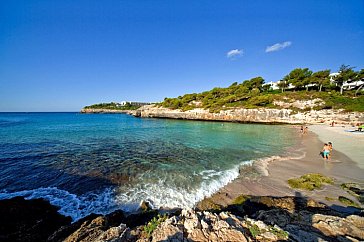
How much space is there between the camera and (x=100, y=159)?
1034 cm

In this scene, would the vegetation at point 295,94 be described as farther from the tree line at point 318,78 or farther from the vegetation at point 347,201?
the vegetation at point 347,201

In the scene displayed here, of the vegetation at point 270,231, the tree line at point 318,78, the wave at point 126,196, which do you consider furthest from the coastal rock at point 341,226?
the tree line at point 318,78

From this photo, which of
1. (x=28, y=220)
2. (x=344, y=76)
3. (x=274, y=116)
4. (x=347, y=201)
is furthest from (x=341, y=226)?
(x=344, y=76)

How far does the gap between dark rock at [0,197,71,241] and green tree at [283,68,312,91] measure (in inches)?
2834

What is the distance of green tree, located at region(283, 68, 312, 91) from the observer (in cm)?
5475

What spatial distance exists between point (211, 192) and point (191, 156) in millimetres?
5067

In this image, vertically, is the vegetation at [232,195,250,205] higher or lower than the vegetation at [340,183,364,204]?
lower

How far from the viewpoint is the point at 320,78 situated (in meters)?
53.2

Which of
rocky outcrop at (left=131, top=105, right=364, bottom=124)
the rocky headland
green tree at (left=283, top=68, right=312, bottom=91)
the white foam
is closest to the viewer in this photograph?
the white foam

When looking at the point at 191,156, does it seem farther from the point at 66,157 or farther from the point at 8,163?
the point at 8,163

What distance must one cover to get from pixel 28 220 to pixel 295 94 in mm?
58118

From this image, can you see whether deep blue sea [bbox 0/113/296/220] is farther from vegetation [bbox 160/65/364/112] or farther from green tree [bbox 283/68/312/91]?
green tree [bbox 283/68/312/91]

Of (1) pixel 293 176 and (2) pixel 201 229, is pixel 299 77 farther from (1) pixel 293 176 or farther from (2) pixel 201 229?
(2) pixel 201 229

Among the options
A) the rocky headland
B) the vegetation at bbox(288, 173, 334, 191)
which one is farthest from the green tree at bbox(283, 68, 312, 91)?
the vegetation at bbox(288, 173, 334, 191)
